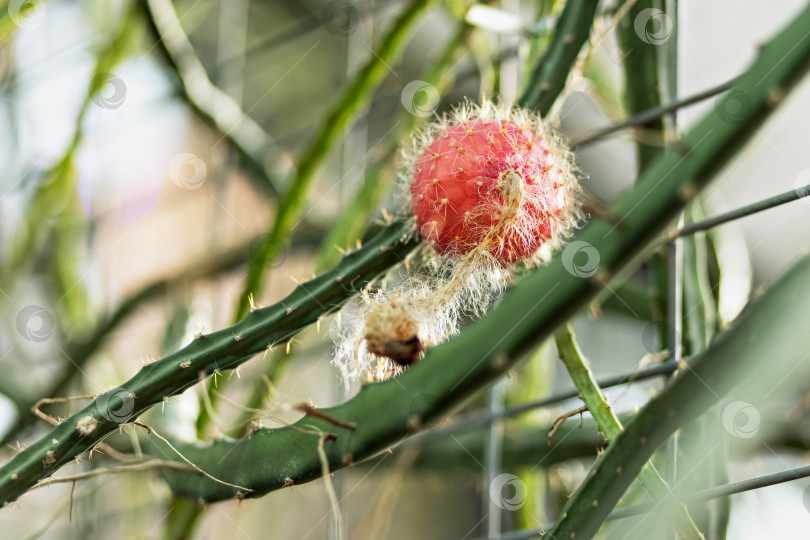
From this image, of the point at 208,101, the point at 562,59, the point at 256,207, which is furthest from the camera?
the point at 256,207

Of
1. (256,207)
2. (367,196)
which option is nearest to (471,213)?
(367,196)

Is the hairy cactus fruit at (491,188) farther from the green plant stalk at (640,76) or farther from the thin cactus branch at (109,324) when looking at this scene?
the thin cactus branch at (109,324)

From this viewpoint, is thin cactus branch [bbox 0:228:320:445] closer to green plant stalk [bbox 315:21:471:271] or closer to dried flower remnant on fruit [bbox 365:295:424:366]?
green plant stalk [bbox 315:21:471:271]

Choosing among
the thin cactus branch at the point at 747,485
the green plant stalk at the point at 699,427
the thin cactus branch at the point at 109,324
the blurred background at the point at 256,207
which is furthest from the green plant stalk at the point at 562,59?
the thin cactus branch at the point at 109,324

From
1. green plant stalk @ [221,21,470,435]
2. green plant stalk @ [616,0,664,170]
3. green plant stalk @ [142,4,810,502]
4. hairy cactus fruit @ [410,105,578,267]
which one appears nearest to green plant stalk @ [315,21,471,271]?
green plant stalk @ [221,21,470,435]

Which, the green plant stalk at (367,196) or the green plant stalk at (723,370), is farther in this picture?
the green plant stalk at (367,196)

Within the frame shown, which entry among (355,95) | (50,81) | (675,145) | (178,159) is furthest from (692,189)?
(178,159)

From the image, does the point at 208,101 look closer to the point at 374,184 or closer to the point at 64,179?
the point at 64,179
